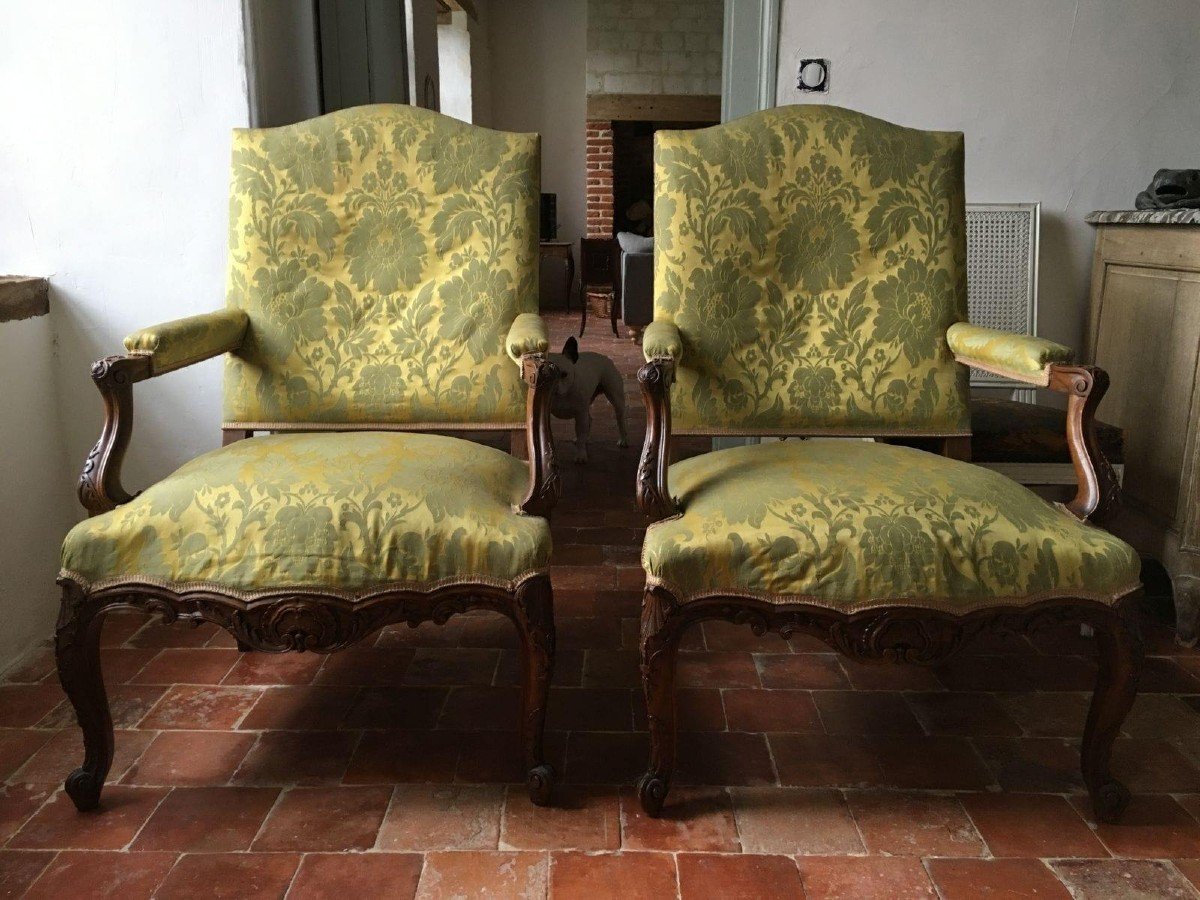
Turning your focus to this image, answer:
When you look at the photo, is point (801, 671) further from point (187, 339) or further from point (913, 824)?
point (187, 339)

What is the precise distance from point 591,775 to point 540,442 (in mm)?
593

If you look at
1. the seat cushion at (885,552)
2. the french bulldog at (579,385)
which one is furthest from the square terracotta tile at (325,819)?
the french bulldog at (579,385)

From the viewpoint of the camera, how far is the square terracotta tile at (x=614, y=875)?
1383 mm

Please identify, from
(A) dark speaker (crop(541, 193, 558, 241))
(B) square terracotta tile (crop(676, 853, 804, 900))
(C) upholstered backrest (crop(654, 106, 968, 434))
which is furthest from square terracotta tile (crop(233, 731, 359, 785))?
(A) dark speaker (crop(541, 193, 558, 241))

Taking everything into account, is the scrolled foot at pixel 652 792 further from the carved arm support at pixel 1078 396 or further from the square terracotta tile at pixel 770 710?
the carved arm support at pixel 1078 396

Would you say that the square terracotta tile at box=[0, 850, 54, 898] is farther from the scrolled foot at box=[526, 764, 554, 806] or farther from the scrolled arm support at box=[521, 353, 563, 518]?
the scrolled arm support at box=[521, 353, 563, 518]

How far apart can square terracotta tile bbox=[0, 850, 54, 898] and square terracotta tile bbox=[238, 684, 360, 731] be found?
420 mm

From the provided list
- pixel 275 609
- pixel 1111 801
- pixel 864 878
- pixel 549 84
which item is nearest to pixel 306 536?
pixel 275 609

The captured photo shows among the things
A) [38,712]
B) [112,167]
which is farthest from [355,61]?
[38,712]

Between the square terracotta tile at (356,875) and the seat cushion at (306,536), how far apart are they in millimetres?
402

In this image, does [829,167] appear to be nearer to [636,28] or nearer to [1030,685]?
[1030,685]

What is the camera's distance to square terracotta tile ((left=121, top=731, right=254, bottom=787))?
1652 millimetres

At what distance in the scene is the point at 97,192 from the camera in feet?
7.25

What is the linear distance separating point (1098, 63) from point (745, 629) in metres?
1.94
